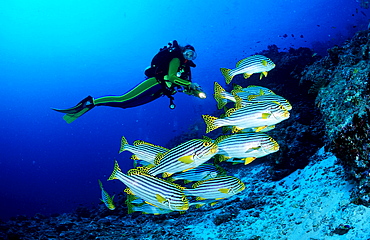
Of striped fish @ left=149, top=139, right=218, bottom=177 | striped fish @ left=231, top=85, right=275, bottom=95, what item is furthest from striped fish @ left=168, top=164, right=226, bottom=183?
striped fish @ left=231, top=85, right=275, bottom=95

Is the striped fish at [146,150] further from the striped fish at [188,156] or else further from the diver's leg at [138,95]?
the diver's leg at [138,95]

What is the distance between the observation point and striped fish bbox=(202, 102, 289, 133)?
2781 millimetres

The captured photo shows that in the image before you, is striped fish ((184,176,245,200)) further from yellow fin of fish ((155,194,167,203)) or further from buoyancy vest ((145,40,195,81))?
buoyancy vest ((145,40,195,81))

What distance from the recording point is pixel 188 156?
246 centimetres

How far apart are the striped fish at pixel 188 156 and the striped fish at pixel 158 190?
0.73ft

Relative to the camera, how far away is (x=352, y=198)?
107 inches

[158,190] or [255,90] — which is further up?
[255,90]

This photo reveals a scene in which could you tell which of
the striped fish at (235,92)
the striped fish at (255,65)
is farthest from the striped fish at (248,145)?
the striped fish at (255,65)

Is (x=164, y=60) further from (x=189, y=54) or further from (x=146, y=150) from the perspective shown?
(x=146, y=150)

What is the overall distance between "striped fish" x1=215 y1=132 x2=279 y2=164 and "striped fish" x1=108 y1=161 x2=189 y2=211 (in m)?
0.86

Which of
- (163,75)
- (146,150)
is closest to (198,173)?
(146,150)

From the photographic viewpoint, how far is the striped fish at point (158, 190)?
7.88 ft

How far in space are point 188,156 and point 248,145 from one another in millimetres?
893

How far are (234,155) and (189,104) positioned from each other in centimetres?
7253
